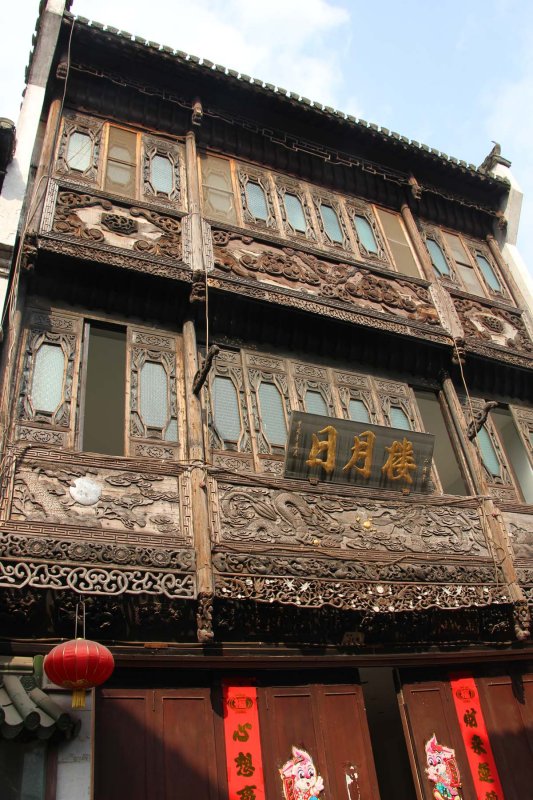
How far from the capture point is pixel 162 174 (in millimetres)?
9953

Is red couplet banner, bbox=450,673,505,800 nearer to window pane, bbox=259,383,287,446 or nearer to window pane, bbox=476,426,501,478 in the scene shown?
window pane, bbox=476,426,501,478

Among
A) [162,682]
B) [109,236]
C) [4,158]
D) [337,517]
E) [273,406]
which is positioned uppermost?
[4,158]

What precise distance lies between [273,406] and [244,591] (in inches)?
103

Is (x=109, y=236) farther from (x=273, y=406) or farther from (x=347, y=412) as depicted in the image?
(x=347, y=412)

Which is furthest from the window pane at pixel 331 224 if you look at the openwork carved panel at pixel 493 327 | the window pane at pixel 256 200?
the openwork carved panel at pixel 493 327

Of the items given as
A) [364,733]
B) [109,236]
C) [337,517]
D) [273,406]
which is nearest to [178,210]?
[109,236]

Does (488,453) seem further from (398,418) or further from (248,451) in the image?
(248,451)

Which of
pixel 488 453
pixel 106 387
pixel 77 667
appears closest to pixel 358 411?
pixel 488 453

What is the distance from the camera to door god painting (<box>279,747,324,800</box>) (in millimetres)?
6012

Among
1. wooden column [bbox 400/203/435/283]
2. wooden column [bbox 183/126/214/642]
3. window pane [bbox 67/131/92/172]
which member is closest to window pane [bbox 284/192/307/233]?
wooden column [bbox 183/126/214/642]

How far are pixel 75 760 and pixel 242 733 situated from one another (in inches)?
58.7

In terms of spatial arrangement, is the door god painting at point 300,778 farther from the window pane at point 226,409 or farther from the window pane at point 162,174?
the window pane at point 162,174

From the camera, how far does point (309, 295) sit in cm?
916

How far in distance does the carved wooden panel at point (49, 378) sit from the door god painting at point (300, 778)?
12.0 feet
